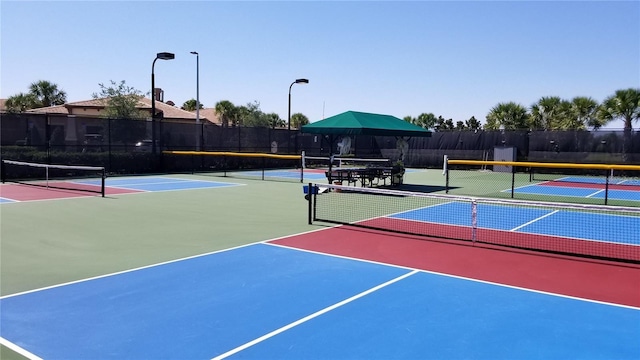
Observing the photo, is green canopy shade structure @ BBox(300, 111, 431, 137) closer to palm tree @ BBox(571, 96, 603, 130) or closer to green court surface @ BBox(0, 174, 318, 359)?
green court surface @ BBox(0, 174, 318, 359)

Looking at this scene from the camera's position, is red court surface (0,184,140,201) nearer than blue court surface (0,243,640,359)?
No

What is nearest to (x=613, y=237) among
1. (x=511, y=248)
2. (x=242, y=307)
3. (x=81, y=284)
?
(x=511, y=248)

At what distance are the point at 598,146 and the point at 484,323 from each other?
1083 inches

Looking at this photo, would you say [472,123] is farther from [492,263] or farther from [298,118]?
[492,263]

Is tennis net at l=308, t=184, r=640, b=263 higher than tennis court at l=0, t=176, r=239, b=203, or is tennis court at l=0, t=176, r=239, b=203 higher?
tennis court at l=0, t=176, r=239, b=203

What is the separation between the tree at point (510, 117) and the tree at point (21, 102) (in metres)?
44.4

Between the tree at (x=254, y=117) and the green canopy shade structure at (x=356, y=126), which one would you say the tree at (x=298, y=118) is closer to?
the tree at (x=254, y=117)

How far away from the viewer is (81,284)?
621 centimetres

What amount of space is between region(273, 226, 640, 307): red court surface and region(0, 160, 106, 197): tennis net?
36.4ft

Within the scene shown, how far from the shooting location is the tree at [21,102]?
51000mm

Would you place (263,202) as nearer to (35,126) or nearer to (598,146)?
(35,126)

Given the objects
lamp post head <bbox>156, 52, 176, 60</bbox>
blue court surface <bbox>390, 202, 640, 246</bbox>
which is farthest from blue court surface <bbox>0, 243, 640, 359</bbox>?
lamp post head <bbox>156, 52, 176, 60</bbox>

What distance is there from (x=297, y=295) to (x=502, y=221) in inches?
280

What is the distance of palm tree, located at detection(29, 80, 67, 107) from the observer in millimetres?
56938
